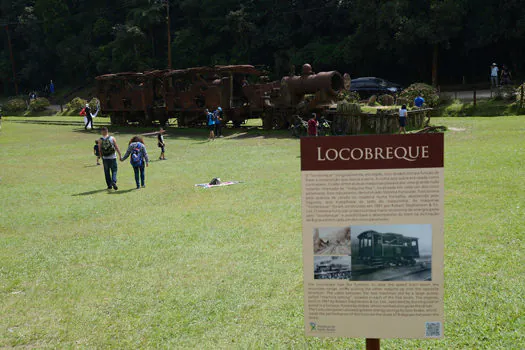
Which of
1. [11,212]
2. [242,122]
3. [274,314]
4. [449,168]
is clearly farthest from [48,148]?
[274,314]

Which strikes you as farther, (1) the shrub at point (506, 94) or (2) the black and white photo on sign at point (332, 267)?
(1) the shrub at point (506, 94)

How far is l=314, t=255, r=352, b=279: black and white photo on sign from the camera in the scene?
12.2ft

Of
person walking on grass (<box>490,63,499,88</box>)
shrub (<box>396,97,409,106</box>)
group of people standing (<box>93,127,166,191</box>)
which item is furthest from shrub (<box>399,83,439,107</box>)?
group of people standing (<box>93,127,166,191</box>)

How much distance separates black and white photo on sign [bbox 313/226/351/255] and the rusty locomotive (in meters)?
22.1

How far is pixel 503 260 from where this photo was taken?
23.9ft

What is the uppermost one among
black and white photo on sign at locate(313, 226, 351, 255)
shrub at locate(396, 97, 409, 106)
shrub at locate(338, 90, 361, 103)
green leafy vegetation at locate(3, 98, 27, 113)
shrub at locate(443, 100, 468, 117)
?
green leafy vegetation at locate(3, 98, 27, 113)

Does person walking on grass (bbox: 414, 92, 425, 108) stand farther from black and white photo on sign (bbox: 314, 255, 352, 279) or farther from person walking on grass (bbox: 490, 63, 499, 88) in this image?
black and white photo on sign (bbox: 314, 255, 352, 279)

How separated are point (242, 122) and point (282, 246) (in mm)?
24730

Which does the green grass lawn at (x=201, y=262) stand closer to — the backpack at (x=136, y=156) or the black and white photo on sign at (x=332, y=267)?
the backpack at (x=136, y=156)

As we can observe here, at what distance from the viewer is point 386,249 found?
12.0ft

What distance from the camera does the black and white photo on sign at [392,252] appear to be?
3658mm

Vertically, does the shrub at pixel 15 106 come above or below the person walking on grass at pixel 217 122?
above

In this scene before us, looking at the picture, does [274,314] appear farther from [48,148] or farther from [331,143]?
[48,148]

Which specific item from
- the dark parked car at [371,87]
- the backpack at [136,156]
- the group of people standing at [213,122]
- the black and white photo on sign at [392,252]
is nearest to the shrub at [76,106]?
the group of people standing at [213,122]
